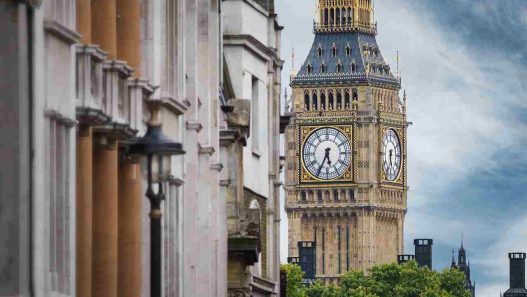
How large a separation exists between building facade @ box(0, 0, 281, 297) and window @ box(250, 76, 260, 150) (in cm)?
1259

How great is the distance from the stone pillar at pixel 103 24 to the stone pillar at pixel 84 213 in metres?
1.66

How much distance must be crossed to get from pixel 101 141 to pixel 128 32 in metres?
2.38

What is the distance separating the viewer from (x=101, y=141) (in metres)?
24.5

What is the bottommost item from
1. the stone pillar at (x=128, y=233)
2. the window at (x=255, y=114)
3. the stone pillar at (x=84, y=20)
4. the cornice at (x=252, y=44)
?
the stone pillar at (x=128, y=233)

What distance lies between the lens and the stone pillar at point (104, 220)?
24.5 metres

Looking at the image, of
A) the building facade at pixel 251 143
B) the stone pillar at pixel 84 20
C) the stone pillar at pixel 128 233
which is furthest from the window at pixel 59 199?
the building facade at pixel 251 143

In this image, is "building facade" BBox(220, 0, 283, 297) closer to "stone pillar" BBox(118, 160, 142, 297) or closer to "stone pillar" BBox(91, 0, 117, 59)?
"stone pillar" BBox(118, 160, 142, 297)

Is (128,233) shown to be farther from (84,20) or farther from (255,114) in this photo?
(255,114)

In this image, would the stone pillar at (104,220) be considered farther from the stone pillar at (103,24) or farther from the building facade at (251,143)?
the building facade at (251,143)

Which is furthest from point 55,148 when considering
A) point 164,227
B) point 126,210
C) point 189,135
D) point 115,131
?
point 189,135

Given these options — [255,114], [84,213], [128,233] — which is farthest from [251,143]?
Result: [84,213]

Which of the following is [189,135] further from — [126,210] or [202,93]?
[126,210]

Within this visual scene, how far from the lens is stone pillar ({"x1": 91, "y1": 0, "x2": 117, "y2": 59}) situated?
24.9 m

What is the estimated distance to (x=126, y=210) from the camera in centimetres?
2617
